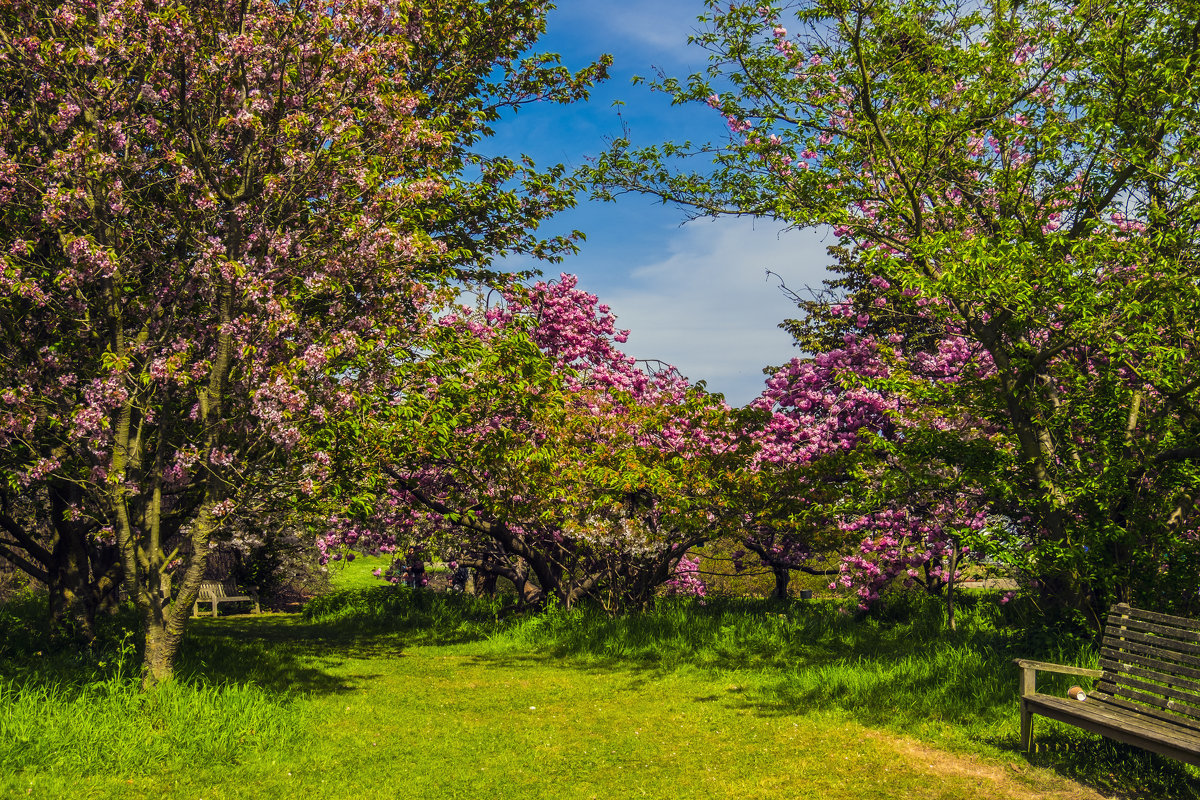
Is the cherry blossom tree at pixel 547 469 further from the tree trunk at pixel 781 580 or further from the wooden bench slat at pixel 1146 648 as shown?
the wooden bench slat at pixel 1146 648

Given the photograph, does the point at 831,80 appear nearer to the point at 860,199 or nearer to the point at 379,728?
the point at 860,199

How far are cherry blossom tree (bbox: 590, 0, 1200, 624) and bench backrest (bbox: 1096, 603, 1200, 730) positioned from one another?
2292mm

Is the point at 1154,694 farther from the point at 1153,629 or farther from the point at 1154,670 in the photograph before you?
the point at 1153,629

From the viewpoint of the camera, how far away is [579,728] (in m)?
8.14

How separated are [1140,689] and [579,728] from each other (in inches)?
202

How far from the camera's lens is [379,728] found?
7.94 meters

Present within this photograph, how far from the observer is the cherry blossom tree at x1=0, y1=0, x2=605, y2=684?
24.7ft

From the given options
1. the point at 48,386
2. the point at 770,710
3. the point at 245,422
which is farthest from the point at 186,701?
the point at 770,710

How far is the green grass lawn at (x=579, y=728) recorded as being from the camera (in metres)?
6.16

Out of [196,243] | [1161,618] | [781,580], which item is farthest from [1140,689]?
[781,580]

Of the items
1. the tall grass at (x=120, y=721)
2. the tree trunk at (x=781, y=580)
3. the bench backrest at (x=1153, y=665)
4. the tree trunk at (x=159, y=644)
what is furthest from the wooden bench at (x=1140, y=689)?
the tree trunk at (x=781, y=580)

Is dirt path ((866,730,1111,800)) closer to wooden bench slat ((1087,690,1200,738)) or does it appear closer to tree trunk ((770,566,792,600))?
wooden bench slat ((1087,690,1200,738))

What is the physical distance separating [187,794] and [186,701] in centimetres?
177

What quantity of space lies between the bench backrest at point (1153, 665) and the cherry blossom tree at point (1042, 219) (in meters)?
2.29
